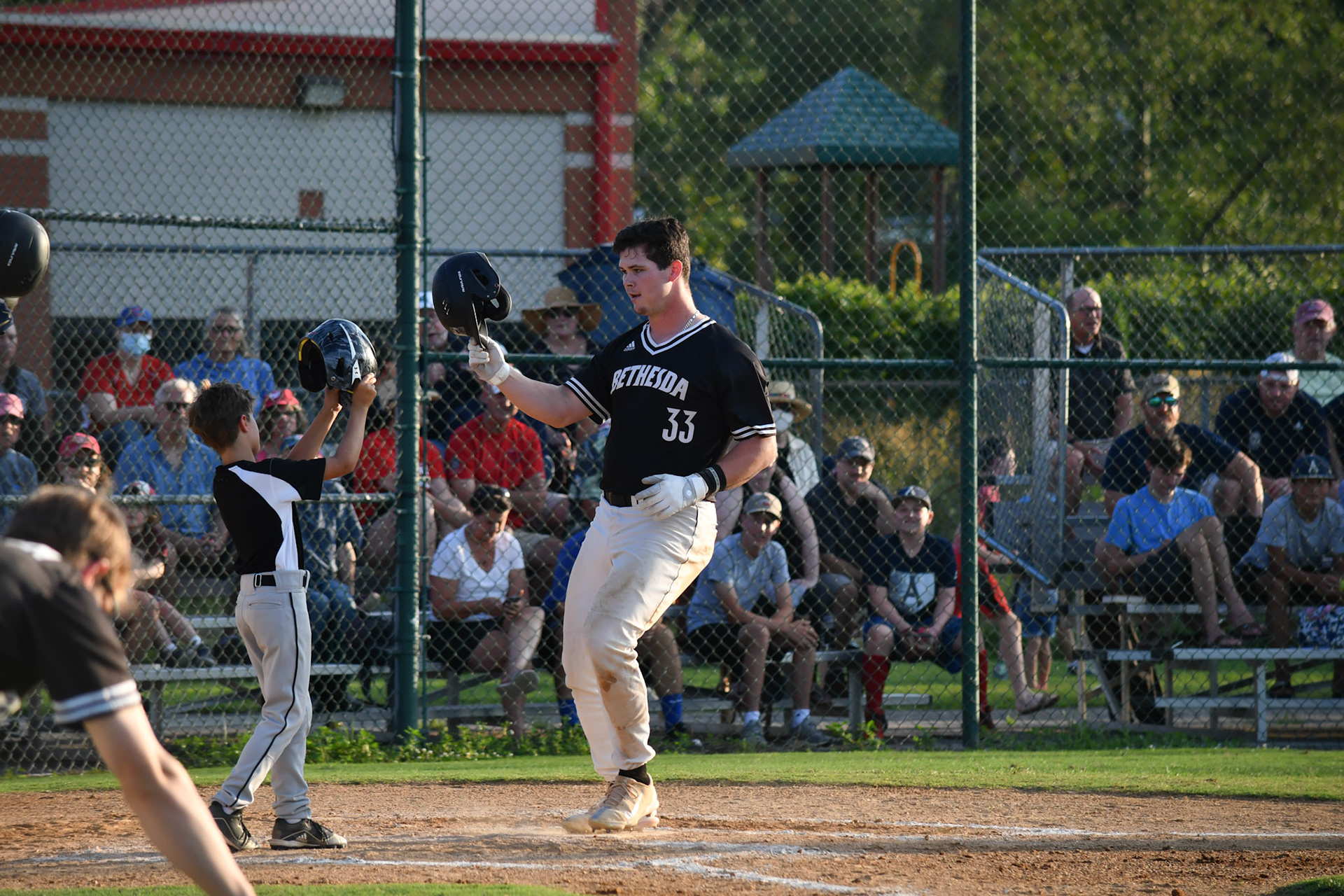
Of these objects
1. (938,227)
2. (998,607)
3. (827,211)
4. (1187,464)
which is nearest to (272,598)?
(998,607)

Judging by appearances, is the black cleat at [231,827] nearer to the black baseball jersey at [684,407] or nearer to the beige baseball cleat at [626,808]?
the beige baseball cleat at [626,808]

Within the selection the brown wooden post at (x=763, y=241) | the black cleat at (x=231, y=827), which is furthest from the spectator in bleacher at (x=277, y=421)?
the brown wooden post at (x=763, y=241)

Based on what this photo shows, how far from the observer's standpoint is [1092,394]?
8.86 metres

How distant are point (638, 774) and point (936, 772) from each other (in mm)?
1960

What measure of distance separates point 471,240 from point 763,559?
6473mm

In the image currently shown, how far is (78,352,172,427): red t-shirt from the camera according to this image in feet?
25.5

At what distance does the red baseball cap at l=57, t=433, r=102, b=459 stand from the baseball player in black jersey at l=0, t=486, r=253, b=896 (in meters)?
4.48

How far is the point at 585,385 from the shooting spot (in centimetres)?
512

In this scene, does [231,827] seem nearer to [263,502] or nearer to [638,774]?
[263,502]

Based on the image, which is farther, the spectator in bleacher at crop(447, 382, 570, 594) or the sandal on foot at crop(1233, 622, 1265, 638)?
the spectator in bleacher at crop(447, 382, 570, 594)

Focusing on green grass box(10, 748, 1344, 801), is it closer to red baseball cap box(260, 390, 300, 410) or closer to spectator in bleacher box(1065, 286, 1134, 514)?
red baseball cap box(260, 390, 300, 410)

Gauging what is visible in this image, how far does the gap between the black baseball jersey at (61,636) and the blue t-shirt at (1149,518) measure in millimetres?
6465

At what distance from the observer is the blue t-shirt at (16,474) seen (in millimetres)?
6887

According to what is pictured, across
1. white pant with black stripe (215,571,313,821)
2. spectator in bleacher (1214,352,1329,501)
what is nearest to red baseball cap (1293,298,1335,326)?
spectator in bleacher (1214,352,1329,501)
